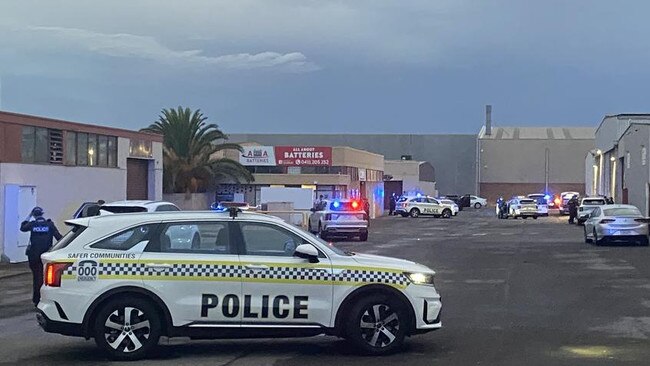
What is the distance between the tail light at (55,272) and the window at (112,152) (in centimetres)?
2474

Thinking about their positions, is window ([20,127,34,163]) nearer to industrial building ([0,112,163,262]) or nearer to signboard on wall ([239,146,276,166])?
industrial building ([0,112,163,262])

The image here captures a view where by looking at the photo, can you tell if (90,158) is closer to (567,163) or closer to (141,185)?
(141,185)

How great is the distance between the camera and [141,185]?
38.8 m

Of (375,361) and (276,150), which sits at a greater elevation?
(276,150)

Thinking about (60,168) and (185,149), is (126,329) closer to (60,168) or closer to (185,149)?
(60,168)

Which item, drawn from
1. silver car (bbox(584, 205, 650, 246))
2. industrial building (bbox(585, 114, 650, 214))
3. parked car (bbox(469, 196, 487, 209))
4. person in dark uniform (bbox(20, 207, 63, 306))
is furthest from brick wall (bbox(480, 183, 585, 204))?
person in dark uniform (bbox(20, 207, 63, 306))

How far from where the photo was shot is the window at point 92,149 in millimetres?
33219

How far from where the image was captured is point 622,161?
60.2 metres

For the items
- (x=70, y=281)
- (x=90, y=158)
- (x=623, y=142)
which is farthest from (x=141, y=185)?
(x=623, y=142)

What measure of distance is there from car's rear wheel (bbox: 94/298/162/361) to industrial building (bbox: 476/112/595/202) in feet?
296

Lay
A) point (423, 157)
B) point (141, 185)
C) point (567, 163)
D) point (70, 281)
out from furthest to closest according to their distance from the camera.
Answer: point (423, 157), point (567, 163), point (141, 185), point (70, 281)

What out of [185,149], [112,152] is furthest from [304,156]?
[112,152]

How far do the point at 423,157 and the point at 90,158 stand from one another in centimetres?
7578

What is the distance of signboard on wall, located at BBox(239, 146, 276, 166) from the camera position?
62812mm
